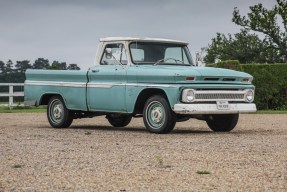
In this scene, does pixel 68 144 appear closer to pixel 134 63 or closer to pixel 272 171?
pixel 134 63

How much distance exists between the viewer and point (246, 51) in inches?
1672

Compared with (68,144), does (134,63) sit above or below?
above

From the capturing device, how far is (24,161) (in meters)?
9.38

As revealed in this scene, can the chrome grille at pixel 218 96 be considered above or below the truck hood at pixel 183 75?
below

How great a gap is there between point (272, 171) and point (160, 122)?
550cm

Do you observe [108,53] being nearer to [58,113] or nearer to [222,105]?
[58,113]

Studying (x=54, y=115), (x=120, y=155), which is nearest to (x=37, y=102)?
(x=54, y=115)

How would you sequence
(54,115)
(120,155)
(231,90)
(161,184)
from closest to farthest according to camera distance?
(161,184) < (120,155) < (231,90) < (54,115)

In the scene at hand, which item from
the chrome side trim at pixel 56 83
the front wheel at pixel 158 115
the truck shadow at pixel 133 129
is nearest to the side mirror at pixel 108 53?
the chrome side trim at pixel 56 83

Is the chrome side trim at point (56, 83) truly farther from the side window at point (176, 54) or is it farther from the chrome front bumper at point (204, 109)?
the chrome front bumper at point (204, 109)

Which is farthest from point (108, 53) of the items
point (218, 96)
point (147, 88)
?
point (218, 96)

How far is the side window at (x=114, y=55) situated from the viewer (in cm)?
1476

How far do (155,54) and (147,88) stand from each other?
3.48 ft

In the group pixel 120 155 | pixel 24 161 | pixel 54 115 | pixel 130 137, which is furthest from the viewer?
pixel 54 115
